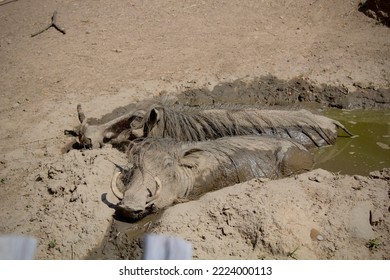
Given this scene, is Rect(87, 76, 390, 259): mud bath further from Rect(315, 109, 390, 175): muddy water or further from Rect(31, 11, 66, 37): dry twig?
Rect(31, 11, 66, 37): dry twig

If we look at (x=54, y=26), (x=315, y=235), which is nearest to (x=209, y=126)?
(x=315, y=235)

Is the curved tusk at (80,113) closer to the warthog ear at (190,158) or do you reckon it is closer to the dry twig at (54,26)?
the warthog ear at (190,158)

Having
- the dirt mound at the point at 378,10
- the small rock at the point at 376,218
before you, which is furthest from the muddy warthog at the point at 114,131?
the dirt mound at the point at 378,10

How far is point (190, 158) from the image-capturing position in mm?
5105

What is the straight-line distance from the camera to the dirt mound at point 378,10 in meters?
7.90

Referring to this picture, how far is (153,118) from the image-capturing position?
548cm

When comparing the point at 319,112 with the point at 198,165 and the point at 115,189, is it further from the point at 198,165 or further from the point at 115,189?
the point at 115,189

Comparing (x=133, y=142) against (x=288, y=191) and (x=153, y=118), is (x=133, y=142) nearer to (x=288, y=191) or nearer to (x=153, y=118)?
(x=153, y=118)

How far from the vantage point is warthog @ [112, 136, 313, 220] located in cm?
464

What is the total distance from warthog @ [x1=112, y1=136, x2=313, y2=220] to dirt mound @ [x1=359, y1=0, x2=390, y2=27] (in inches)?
156

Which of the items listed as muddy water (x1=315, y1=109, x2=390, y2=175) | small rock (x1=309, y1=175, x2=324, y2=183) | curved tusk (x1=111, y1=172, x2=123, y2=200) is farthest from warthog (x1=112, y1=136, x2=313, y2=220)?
small rock (x1=309, y1=175, x2=324, y2=183)

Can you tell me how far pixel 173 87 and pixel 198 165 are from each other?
2.40 m
